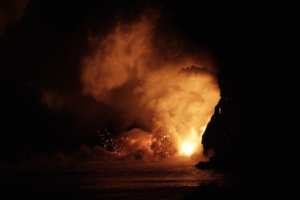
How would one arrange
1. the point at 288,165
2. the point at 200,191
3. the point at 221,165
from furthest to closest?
the point at 221,165
the point at 288,165
the point at 200,191

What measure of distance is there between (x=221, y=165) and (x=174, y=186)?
27429mm

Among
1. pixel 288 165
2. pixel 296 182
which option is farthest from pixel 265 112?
pixel 296 182

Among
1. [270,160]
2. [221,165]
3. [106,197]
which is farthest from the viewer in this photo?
[221,165]

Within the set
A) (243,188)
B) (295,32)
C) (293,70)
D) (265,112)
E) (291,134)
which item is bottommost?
(243,188)

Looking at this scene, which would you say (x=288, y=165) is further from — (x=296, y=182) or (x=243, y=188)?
(x=243, y=188)

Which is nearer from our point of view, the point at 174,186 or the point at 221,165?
the point at 174,186

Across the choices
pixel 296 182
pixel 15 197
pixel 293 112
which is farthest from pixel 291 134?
pixel 15 197

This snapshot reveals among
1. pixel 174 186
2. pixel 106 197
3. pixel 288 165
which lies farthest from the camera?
pixel 288 165

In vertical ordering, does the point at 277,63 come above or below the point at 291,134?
above

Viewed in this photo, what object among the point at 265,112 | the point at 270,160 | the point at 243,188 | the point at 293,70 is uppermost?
the point at 293,70

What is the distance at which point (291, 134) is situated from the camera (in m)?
56.5

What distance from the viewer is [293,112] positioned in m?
56.5

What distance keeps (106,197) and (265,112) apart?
36404mm

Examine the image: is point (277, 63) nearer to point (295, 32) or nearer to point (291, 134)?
point (295, 32)
